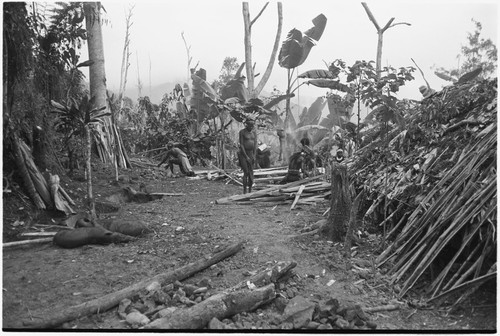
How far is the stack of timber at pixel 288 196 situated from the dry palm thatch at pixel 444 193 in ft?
4.17

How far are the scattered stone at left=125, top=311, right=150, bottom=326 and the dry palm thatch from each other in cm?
200

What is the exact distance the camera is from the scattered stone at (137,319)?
2615mm

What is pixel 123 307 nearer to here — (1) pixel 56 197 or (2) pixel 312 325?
(2) pixel 312 325

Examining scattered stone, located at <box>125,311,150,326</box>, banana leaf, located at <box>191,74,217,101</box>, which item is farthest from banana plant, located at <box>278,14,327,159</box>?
scattered stone, located at <box>125,311,150,326</box>

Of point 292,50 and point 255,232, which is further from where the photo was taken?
point 292,50

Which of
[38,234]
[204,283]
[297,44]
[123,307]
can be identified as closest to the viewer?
A: [123,307]

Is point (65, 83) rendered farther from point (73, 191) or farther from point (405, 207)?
point (405, 207)

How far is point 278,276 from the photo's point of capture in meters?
3.33

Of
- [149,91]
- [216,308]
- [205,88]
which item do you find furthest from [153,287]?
[149,91]

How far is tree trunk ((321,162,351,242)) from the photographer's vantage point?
4.49 metres

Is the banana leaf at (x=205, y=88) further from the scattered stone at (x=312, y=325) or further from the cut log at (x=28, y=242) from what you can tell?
the scattered stone at (x=312, y=325)

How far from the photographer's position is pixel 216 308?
275 centimetres

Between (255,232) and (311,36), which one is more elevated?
(311,36)

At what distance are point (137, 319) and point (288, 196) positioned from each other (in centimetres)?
415
